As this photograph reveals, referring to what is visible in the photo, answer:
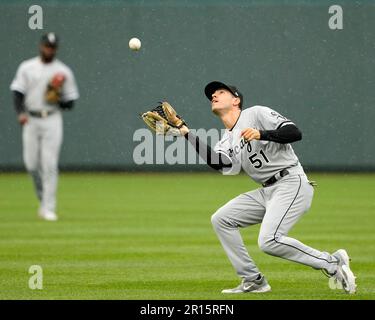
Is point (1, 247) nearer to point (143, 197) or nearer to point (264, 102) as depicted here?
point (143, 197)

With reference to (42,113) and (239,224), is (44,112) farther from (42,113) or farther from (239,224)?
(239,224)

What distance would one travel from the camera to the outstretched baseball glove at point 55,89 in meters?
13.7

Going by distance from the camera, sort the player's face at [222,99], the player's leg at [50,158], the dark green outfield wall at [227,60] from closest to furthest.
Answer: the player's face at [222,99], the player's leg at [50,158], the dark green outfield wall at [227,60]

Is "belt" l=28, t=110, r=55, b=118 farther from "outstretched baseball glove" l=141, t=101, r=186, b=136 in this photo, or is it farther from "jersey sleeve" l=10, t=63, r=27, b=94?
"outstretched baseball glove" l=141, t=101, r=186, b=136

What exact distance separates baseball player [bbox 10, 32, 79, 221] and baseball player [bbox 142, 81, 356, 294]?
5.58 meters

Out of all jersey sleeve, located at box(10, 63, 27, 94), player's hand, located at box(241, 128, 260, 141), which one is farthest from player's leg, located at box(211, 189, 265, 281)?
jersey sleeve, located at box(10, 63, 27, 94)

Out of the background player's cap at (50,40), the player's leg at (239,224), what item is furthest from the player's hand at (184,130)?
the background player's cap at (50,40)

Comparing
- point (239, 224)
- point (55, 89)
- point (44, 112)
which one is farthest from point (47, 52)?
point (239, 224)

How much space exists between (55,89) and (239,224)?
6.65m

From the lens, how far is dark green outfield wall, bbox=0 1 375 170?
747 inches

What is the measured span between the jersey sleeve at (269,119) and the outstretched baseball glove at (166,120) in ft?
1.79

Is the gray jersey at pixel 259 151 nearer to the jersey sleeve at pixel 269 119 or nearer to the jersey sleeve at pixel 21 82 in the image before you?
the jersey sleeve at pixel 269 119

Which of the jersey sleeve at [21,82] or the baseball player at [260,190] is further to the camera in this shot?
the jersey sleeve at [21,82]
